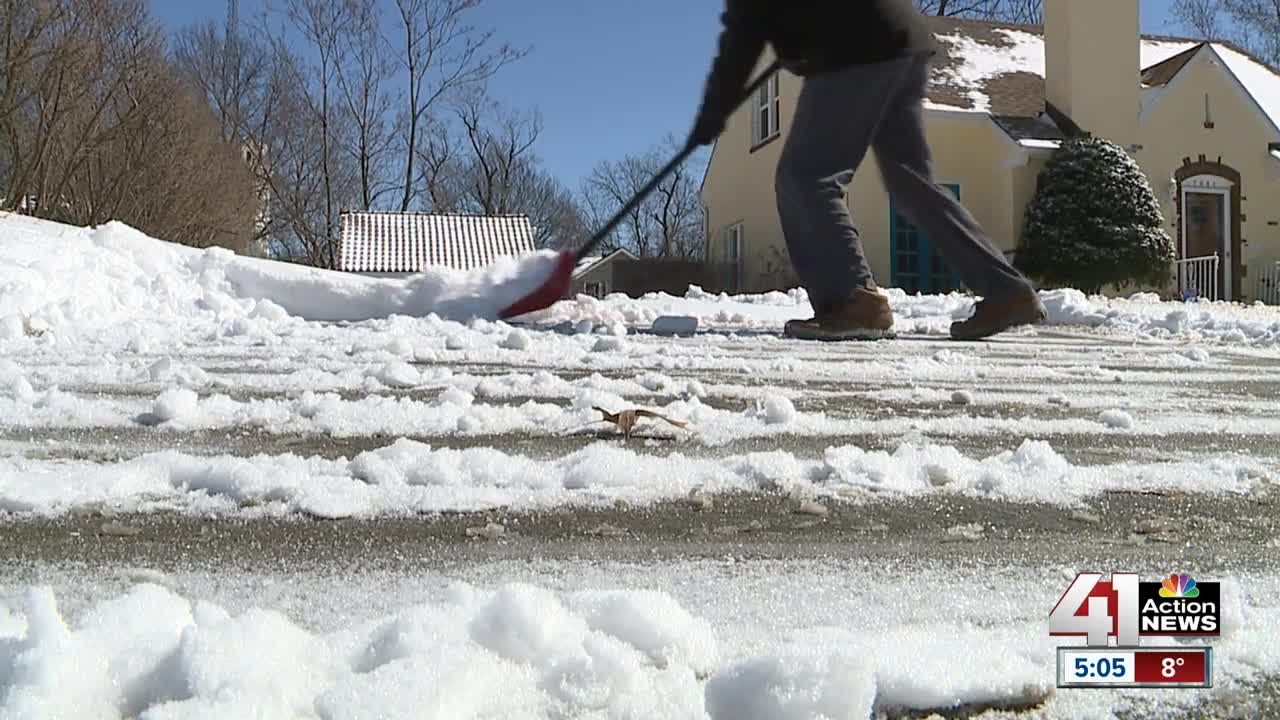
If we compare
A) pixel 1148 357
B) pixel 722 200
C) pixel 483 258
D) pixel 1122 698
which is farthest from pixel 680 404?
pixel 722 200

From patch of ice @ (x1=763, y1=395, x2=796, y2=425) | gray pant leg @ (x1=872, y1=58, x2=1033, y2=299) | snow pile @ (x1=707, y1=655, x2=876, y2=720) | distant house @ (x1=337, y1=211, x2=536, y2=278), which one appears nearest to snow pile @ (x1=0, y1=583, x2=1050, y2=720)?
snow pile @ (x1=707, y1=655, x2=876, y2=720)

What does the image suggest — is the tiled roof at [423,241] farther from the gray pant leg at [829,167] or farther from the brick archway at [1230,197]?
the gray pant leg at [829,167]

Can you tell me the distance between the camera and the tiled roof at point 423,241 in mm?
18188

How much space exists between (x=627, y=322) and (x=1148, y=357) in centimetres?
253

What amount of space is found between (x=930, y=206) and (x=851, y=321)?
0.55 meters

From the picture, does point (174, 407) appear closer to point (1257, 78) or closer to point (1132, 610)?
point (1132, 610)

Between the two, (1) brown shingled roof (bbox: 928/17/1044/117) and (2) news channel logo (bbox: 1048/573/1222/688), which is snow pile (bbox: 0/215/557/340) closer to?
(2) news channel logo (bbox: 1048/573/1222/688)

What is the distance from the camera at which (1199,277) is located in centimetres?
1426

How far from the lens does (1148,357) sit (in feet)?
11.1

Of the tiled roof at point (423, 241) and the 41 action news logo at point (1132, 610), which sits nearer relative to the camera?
the 41 action news logo at point (1132, 610)

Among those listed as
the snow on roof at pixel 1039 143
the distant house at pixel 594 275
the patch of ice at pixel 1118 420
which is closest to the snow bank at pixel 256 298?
the patch of ice at pixel 1118 420

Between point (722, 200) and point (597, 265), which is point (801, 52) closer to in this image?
point (722, 200)

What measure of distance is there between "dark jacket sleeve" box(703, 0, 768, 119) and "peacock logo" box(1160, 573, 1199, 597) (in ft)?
8.80

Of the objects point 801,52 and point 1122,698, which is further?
point 801,52
